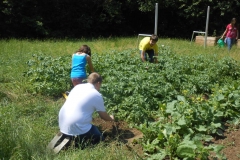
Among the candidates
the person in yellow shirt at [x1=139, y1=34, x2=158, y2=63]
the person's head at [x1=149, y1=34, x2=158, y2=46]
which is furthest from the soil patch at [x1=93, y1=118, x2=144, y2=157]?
the person's head at [x1=149, y1=34, x2=158, y2=46]

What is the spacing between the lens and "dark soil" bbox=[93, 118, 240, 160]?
4.62 metres

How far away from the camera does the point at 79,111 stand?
4.62 m

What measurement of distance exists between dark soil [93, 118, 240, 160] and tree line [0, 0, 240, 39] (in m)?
13.5

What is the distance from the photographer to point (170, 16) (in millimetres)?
23500

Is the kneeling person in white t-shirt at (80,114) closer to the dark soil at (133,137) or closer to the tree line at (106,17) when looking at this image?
the dark soil at (133,137)

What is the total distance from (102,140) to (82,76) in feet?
6.58

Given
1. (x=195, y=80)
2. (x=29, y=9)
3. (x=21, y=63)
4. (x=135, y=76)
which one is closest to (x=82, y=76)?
(x=135, y=76)

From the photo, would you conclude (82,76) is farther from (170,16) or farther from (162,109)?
(170,16)

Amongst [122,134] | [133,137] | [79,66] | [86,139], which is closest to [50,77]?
[79,66]

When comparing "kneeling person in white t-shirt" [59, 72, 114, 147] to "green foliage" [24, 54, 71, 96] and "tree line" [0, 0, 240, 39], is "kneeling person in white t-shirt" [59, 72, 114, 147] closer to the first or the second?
"green foliage" [24, 54, 71, 96]

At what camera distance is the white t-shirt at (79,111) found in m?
4.61

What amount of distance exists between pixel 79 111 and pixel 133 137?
3.59 feet

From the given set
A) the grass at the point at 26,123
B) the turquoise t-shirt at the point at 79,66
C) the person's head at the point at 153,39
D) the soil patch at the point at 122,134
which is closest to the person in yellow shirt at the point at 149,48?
the person's head at the point at 153,39

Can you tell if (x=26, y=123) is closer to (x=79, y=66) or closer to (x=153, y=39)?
(x=79, y=66)
